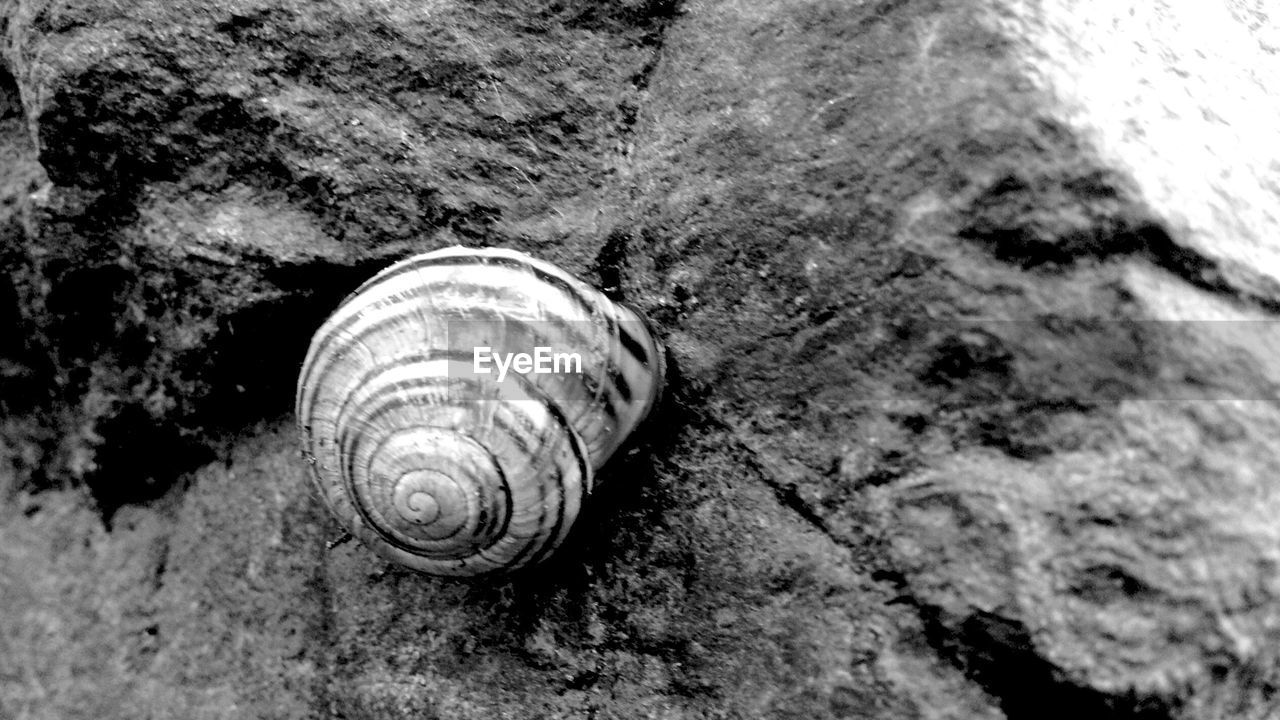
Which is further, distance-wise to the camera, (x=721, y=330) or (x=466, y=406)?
(x=721, y=330)

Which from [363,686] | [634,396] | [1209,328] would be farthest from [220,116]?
[1209,328]

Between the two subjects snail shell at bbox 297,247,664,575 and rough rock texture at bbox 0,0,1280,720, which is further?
snail shell at bbox 297,247,664,575

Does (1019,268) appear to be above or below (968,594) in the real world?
above

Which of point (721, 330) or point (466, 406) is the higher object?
point (721, 330)

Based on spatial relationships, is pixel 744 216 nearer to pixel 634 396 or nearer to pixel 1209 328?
pixel 634 396
